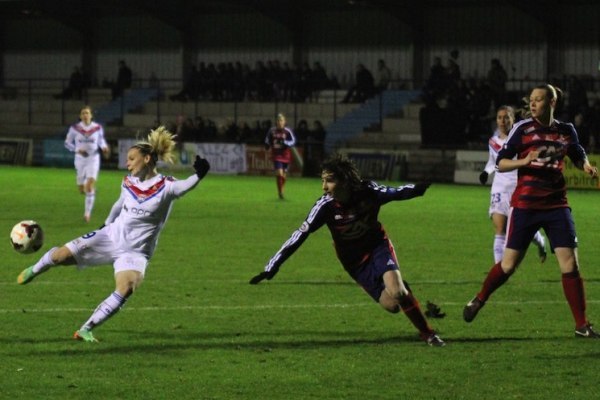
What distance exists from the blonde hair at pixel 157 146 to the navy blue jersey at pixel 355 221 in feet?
4.65

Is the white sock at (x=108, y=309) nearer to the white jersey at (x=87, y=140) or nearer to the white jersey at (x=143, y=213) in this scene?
the white jersey at (x=143, y=213)

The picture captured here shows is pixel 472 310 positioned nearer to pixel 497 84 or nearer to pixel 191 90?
pixel 497 84

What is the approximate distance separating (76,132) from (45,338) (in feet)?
49.8

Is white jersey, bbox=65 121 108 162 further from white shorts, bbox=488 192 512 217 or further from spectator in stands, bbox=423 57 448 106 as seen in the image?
spectator in stands, bbox=423 57 448 106

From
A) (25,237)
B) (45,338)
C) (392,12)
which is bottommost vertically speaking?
(45,338)

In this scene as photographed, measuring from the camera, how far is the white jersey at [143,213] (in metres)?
11.2

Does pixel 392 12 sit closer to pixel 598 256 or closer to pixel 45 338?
pixel 598 256

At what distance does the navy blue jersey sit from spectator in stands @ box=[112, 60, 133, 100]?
148 ft

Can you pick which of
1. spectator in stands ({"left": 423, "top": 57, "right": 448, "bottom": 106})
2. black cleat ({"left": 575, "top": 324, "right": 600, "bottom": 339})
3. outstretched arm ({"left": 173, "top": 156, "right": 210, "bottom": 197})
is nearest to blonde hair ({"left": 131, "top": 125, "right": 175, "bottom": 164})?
outstretched arm ({"left": 173, "top": 156, "right": 210, "bottom": 197})

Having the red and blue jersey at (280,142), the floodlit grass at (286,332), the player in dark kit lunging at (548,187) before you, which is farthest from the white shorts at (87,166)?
the player in dark kit lunging at (548,187)

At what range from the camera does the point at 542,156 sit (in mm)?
11156

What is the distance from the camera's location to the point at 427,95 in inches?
1709

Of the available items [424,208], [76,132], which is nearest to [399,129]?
[424,208]

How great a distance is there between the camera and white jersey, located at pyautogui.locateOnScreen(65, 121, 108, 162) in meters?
25.7
